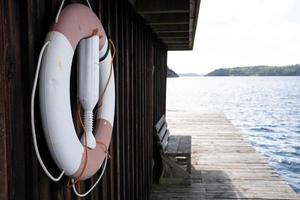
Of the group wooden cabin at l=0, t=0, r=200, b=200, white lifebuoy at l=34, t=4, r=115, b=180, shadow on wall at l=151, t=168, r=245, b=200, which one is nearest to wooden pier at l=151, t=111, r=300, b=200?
shadow on wall at l=151, t=168, r=245, b=200

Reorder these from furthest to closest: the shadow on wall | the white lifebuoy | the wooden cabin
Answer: the shadow on wall < the white lifebuoy < the wooden cabin

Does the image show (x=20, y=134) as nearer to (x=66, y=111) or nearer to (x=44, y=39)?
(x=66, y=111)

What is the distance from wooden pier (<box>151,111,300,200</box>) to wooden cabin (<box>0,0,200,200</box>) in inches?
27.7

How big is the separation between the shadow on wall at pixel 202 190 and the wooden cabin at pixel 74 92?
0.41 meters

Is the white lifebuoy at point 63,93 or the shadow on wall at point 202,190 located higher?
the white lifebuoy at point 63,93

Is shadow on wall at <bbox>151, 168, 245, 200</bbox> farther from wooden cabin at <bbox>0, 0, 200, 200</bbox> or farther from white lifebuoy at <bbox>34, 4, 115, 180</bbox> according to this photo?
white lifebuoy at <bbox>34, 4, 115, 180</bbox>

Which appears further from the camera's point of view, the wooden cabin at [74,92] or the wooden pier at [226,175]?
the wooden pier at [226,175]

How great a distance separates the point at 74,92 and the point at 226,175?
410cm

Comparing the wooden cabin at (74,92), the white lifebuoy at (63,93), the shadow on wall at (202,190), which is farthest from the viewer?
the shadow on wall at (202,190)

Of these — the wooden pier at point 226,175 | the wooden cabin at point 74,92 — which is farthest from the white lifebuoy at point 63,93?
the wooden pier at point 226,175

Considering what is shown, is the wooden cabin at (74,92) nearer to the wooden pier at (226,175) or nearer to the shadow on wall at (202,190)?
the shadow on wall at (202,190)

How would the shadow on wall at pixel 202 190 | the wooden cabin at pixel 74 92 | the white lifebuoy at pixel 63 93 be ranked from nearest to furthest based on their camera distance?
the wooden cabin at pixel 74 92, the white lifebuoy at pixel 63 93, the shadow on wall at pixel 202 190

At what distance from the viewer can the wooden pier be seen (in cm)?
454

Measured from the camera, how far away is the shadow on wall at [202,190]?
4477 millimetres
